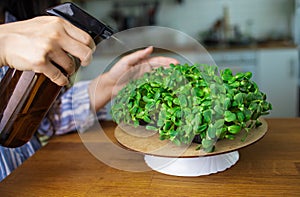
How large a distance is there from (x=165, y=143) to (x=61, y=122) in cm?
40

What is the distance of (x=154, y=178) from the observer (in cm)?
60

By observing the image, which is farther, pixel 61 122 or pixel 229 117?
pixel 61 122

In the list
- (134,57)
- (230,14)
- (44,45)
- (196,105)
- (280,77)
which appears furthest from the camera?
(230,14)

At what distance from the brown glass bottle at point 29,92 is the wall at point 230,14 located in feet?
8.23

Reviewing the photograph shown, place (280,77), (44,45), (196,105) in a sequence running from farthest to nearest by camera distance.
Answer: (280,77) < (196,105) < (44,45)

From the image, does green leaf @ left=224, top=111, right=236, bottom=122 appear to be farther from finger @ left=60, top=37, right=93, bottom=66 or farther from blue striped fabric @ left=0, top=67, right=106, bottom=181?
blue striped fabric @ left=0, top=67, right=106, bottom=181

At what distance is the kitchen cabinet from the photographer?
2408mm

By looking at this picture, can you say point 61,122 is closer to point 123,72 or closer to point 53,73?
point 123,72

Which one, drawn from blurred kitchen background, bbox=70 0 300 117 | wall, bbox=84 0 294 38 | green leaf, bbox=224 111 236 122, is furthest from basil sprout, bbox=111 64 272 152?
wall, bbox=84 0 294 38

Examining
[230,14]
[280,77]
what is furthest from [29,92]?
[230,14]

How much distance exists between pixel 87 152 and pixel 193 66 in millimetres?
313

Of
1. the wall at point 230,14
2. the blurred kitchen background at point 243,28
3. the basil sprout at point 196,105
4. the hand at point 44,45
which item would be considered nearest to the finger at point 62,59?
the hand at point 44,45

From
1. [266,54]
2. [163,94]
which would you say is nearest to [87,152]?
[163,94]

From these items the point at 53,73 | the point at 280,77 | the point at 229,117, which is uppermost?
the point at 53,73
